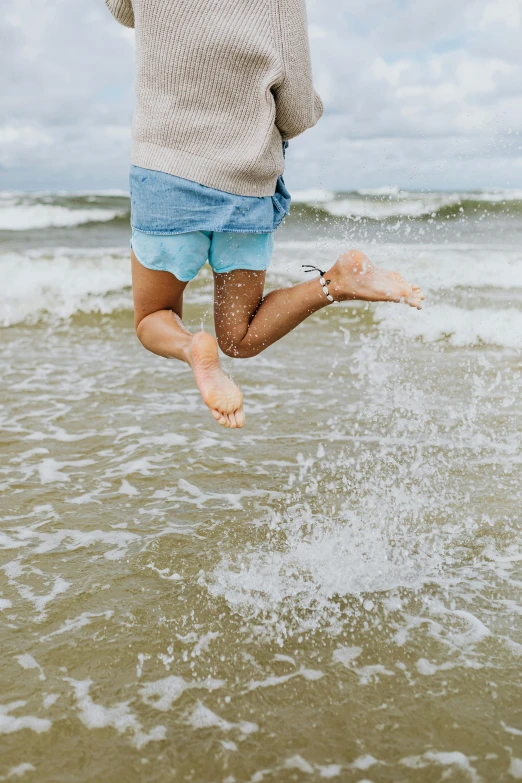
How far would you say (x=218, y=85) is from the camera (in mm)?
2758

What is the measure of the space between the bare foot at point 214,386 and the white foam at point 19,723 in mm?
1125

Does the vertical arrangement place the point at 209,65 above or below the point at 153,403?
above

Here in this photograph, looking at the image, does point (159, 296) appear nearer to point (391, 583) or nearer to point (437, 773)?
point (391, 583)

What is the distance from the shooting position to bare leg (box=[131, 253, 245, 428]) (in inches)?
110

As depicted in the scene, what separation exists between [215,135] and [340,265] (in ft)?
2.32

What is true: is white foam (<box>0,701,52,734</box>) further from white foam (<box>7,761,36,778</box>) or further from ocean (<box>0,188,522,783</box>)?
white foam (<box>7,761,36,778</box>)

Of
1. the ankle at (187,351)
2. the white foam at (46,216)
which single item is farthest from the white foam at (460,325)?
the white foam at (46,216)

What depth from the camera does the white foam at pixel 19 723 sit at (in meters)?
2.26

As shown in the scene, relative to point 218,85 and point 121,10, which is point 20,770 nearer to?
point 218,85

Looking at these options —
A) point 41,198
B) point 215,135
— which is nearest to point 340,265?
point 215,135

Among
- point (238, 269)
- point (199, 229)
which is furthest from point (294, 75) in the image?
point (238, 269)

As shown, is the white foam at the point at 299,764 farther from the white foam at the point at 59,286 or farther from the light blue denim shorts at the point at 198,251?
the white foam at the point at 59,286

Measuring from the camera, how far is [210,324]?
8.42 meters

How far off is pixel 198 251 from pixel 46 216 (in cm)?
2297
